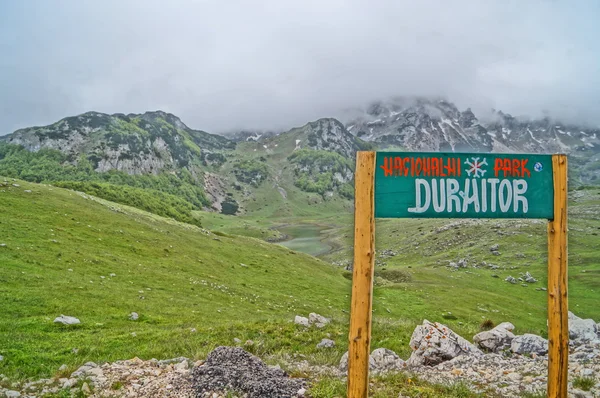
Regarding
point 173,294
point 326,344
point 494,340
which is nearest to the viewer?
point 494,340

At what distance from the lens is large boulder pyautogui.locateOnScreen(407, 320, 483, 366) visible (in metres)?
12.9

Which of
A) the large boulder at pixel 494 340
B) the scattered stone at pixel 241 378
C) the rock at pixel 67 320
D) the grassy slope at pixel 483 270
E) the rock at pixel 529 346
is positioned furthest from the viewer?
the grassy slope at pixel 483 270

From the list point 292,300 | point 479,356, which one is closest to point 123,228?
point 292,300

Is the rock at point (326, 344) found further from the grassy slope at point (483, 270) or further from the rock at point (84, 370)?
the grassy slope at point (483, 270)

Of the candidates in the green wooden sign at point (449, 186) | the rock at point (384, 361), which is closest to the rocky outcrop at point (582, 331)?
the rock at point (384, 361)

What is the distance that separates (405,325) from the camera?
19531 mm

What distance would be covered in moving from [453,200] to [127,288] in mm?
26658

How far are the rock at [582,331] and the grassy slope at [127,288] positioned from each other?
11.1m

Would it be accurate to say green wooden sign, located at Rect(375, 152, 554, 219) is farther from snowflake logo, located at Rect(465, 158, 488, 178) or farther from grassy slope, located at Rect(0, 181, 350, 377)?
grassy slope, located at Rect(0, 181, 350, 377)

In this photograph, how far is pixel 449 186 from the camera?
6.84 meters

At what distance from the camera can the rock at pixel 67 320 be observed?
17734 millimetres

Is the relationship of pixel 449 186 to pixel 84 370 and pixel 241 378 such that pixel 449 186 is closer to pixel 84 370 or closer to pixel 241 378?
pixel 241 378

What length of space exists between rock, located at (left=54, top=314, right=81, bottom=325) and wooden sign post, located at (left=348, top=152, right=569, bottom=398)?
56.4 feet

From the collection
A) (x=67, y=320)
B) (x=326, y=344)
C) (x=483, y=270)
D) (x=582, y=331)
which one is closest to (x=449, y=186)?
(x=326, y=344)
